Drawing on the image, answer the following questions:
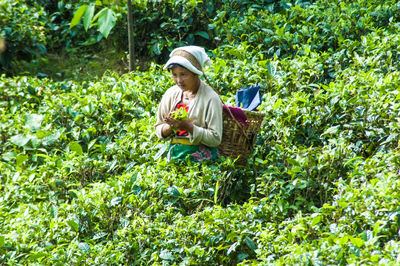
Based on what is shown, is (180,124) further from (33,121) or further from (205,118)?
A: (33,121)

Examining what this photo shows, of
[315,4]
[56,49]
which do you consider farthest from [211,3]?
[56,49]

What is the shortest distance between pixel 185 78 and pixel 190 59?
14cm

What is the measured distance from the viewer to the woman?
156 inches

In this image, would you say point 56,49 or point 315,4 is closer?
point 315,4

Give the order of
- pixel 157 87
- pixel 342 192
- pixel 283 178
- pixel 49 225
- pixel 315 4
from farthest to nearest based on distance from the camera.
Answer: pixel 315 4 < pixel 157 87 < pixel 283 178 < pixel 49 225 < pixel 342 192

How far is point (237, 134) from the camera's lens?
4.20m

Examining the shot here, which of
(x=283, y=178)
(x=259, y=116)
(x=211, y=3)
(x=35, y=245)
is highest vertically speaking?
(x=211, y=3)

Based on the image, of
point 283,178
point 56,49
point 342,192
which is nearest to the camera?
point 342,192

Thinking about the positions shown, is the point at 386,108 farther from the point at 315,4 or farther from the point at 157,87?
the point at 315,4

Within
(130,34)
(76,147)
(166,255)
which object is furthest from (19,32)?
(166,255)

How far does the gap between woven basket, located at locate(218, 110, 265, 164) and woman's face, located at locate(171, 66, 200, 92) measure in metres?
0.33

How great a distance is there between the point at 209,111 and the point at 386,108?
1.36m

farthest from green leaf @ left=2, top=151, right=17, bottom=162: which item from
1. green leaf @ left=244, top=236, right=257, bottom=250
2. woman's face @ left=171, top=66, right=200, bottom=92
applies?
green leaf @ left=244, top=236, right=257, bottom=250

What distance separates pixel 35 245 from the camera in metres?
3.64
